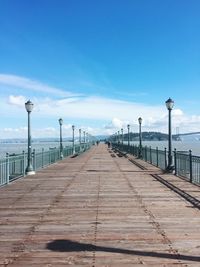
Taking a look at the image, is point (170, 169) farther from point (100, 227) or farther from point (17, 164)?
point (100, 227)

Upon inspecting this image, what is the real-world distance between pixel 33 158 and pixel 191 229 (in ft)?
56.7

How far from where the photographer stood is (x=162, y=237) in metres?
7.88

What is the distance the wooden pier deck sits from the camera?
21.9ft

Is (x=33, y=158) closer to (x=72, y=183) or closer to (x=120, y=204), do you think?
(x=72, y=183)

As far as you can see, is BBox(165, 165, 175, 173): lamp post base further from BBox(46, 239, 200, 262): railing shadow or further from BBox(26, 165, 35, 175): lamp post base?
BBox(46, 239, 200, 262): railing shadow

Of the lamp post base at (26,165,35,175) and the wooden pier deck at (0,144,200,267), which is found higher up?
the lamp post base at (26,165,35,175)

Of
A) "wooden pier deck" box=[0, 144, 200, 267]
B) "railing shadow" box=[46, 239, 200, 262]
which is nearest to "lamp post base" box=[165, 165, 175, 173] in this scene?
"wooden pier deck" box=[0, 144, 200, 267]

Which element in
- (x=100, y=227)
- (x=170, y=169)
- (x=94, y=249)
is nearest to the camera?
(x=94, y=249)

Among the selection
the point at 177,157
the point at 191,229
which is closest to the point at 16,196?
Answer: the point at 191,229

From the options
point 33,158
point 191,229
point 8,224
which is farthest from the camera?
point 33,158

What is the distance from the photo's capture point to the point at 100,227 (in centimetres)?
880

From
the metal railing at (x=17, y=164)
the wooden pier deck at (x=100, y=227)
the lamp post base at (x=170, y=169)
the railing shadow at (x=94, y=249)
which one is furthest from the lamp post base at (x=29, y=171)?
the railing shadow at (x=94, y=249)

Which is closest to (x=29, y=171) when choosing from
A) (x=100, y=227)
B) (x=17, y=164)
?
(x=17, y=164)

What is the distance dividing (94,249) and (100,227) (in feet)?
5.49
